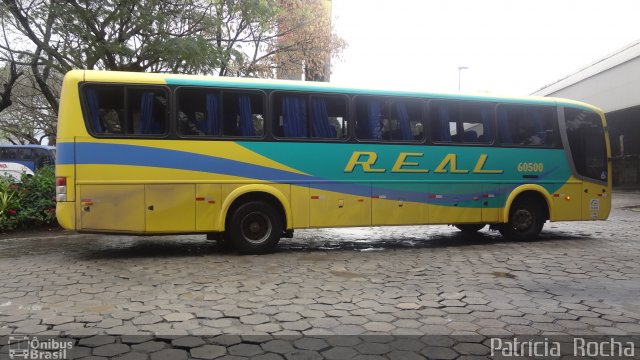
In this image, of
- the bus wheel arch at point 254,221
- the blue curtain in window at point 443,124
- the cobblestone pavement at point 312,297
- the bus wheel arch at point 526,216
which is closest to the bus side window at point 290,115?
the bus wheel arch at point 254,221

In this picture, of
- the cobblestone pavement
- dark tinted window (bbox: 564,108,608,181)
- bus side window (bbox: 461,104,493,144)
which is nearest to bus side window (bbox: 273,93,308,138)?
the cobblestone pavement

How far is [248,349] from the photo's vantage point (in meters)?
3.79

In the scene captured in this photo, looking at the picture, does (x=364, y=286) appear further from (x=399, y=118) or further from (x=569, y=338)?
A: (x=399, y=118)

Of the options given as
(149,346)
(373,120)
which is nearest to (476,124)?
(373,120)

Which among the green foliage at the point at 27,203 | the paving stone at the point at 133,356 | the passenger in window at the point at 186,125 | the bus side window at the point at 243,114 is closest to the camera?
the paving stone at the point at 133,356

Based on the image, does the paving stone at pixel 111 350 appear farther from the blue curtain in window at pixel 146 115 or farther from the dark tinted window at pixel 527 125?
the dark tinted window at pixel 527 125

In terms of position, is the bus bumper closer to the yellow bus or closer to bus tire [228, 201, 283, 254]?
the yellow bus

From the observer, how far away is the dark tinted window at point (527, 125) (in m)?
9.44

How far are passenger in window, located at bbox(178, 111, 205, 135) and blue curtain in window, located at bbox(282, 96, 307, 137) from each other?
1408mm

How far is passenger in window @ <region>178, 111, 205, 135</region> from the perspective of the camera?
25.1 feet

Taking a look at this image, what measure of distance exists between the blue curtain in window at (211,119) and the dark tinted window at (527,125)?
5.31m

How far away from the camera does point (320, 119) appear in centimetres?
827

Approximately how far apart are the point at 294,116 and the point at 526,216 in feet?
16.8

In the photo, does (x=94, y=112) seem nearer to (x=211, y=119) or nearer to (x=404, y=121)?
(x=211, y=119)
